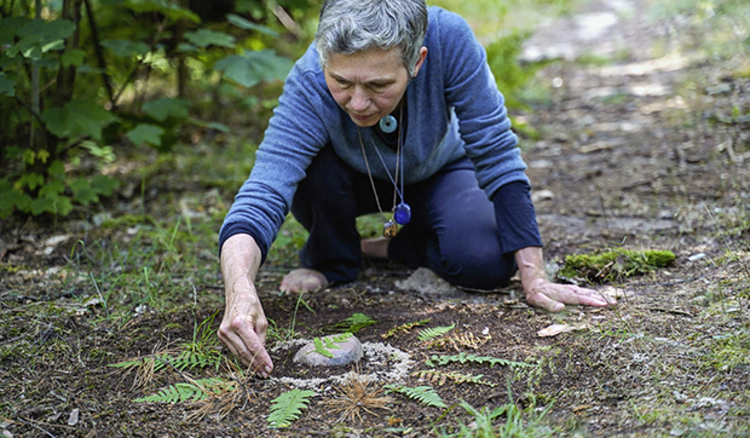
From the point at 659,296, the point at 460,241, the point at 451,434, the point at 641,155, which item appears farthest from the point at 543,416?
the point at 641,155

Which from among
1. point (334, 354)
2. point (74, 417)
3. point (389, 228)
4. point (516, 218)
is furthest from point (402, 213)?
point (74, 417)

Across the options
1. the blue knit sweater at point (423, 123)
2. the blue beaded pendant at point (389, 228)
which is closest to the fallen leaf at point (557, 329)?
the blue knit sweater at point (423, 123)

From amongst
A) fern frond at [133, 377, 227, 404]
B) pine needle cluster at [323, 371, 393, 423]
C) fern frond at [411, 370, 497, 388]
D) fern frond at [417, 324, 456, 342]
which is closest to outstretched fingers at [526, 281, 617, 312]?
fern frond at [417, 324, 456, 342]

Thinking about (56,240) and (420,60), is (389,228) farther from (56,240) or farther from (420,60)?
(56,240)

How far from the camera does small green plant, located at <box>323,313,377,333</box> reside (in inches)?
86.4

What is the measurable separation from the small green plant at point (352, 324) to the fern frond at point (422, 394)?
16.6 inches

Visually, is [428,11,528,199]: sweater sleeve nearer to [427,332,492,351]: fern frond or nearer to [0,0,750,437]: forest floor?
[0,0,750,437]: forest floor

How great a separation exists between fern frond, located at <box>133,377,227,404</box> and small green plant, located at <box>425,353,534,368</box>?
0.65m

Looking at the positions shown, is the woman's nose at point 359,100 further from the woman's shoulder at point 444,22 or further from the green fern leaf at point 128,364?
the green fern leaf at point 128,364

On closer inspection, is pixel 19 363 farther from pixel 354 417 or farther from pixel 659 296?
pixel 659 296

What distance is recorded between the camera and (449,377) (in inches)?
71.8

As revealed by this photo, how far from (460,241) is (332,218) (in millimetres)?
561

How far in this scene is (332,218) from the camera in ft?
8.80

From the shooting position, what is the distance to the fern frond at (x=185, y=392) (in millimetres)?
1752
